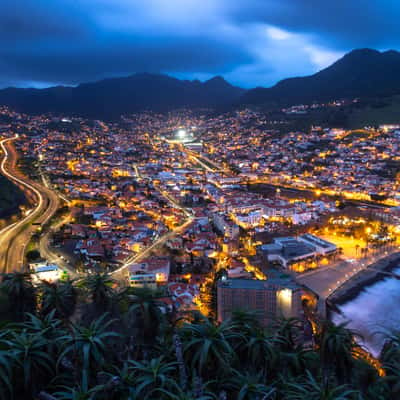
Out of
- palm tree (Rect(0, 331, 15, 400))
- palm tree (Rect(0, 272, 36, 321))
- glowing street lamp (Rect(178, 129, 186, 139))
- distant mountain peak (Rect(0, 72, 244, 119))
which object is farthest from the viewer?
distant mountain peak (Rect(0, 72, 244, 119))

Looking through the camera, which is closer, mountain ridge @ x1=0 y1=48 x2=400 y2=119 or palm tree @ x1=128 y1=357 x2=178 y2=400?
palm tree @ x1=128 y1=357 x2=178 y2=400

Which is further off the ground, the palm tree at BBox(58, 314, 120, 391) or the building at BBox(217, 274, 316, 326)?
the palm tree at BBox(58, 314, 120, 391)

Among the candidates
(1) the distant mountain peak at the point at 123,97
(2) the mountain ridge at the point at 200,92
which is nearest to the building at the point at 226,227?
(2) the mountain ridge at the point at 200,92

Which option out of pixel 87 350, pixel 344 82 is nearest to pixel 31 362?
pixel 87 350

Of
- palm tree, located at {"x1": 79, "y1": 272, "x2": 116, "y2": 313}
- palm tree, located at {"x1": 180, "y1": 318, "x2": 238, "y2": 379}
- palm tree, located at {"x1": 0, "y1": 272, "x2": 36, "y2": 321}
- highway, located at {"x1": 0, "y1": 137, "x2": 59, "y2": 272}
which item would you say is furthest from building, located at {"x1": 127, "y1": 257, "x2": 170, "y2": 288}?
palm tree, located at {"x1": 180, "y1": 318, "x2": 238, "y2": 379}

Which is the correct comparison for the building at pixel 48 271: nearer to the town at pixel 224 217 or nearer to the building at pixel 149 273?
the town at pixel 224 217

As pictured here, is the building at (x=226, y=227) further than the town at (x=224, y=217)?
Yes

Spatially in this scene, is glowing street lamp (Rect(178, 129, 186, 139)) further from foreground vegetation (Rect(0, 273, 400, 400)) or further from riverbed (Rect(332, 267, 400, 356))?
foreground vegetation (Rect(0, 273, 400, 400))

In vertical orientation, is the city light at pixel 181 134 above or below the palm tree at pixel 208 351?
above
